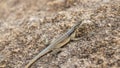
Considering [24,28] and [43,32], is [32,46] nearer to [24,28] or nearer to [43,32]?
[43,32]

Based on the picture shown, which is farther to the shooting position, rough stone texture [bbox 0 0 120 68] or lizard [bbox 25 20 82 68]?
lizard [bbox 25 20 82 68]

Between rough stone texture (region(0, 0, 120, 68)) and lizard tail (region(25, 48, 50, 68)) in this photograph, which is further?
lizard tail (region(25, 48, 50, 68))

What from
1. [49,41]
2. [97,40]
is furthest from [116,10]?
[49,41]

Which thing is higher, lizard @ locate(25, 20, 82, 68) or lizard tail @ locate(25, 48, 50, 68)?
lizard @ locate(25, 20, 82, 68)

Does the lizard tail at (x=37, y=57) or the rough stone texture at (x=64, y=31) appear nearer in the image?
the rough stone texture at (x=64, y=31)

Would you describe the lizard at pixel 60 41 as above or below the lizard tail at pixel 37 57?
above

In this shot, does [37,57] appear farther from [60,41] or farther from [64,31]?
[64,31]
